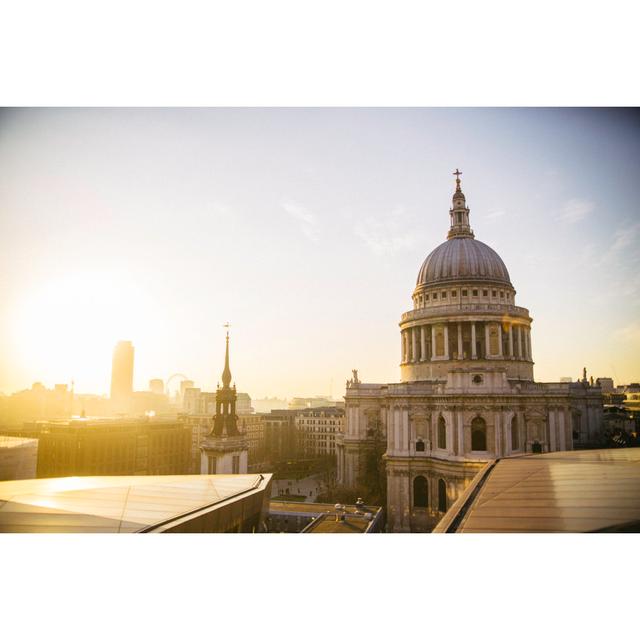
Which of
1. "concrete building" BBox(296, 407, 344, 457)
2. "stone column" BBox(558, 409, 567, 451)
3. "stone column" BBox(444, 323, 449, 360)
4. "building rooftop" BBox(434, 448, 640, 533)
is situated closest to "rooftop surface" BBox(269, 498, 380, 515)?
"building rooftop" BBox(434, 448, 640, 533)

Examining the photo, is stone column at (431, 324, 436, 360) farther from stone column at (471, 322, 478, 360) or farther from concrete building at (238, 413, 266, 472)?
concrete building at (238, 413, 266, 472)

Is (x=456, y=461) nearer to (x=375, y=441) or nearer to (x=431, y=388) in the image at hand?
(x=431, y=388)

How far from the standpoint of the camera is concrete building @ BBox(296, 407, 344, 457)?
56.8 m

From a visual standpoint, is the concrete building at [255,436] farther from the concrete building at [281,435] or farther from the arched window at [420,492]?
the arched window at [420,492]

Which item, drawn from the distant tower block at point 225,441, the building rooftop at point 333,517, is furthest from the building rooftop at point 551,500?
the distant tower block at point 225,441

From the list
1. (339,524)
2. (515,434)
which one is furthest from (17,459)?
(515,434)

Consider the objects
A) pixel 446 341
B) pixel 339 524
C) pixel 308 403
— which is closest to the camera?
pixel 339 524

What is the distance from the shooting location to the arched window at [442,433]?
83.4 feet

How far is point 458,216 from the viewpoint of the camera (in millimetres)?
35812

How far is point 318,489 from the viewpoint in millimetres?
35500

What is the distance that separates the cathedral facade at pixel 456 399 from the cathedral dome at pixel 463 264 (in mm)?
75

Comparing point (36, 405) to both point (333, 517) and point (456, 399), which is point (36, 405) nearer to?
point (333, 517)

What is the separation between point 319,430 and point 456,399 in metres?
35.2
